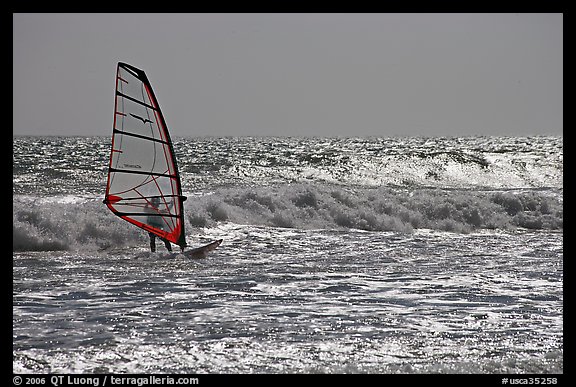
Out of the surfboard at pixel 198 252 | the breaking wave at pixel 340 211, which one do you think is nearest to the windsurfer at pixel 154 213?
the surfboard at pixel 198 252

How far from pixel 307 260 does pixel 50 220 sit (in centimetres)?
507

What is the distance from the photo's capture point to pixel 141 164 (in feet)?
33.6

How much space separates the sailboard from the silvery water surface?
638 millimetres

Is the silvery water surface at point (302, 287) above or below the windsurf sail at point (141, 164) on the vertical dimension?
below

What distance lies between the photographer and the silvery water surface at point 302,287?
18.0 ft

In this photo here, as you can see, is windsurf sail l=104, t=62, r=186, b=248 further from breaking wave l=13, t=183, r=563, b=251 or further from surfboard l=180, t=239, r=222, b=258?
breaking wave l=13, t=183, r=563, b=251

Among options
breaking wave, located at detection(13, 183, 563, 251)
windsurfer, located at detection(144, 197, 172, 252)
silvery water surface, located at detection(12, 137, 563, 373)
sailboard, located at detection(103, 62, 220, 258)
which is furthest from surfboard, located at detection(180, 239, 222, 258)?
breaking wave, located at detection(13, 183, 563, 251)

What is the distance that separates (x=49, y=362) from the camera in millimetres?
5281

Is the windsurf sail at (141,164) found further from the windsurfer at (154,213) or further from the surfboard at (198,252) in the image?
the surfboard at (198,252)

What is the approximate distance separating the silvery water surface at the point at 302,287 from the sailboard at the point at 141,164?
0.64m

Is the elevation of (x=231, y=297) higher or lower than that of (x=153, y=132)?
lower

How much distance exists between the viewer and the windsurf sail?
9977mm
